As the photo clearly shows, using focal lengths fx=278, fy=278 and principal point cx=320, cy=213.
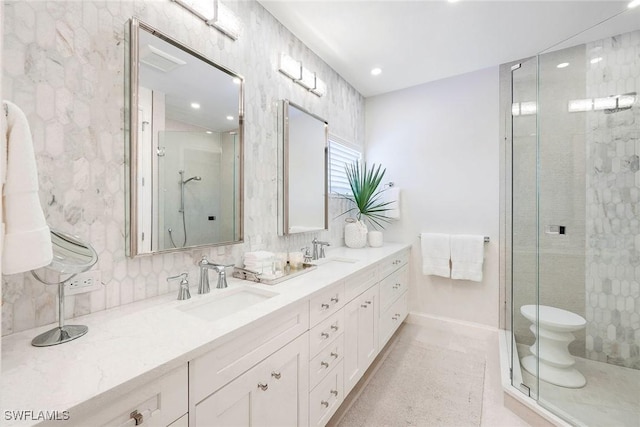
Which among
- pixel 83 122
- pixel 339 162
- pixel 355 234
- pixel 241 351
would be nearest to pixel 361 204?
pixel 355 234

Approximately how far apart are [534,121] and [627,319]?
1595 mm

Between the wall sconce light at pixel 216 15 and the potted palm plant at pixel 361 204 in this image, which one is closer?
the wall sconce light at pixel 216 15

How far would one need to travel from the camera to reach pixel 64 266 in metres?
0.84

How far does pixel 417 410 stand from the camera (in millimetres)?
1760

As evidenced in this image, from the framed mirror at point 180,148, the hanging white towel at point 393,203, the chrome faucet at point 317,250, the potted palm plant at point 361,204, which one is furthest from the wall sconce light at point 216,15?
the hanging white towel at point 393,203

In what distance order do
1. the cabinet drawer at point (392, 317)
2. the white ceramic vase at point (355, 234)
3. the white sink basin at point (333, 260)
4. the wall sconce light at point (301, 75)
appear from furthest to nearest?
1. the white ceramic vase at point (355, 234)
2. the cabinet drawer at point (392, 317)
3. the white sink basin at point (333, 260)
4. the wall sconce light at point (301, 75)

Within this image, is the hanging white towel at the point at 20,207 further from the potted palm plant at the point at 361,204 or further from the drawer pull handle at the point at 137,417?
the potted palm plant at the point at 361,204

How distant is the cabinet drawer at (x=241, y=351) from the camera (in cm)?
85

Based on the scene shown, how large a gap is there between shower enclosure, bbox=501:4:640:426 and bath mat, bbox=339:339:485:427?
0.32 m

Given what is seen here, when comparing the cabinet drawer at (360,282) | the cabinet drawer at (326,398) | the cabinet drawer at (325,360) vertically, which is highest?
the cabinet drawer at (360,282)

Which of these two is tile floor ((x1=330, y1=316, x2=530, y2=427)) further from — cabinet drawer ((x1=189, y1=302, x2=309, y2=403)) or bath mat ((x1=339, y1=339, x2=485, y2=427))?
cabinet drawer ((x1=189, y1=302, x2=309, y2=403))

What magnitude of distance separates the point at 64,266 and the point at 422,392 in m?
2.13

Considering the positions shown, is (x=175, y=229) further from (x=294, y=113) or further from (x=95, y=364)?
(x=294, y=113)

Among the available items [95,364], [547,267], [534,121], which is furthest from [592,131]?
[95,364]
